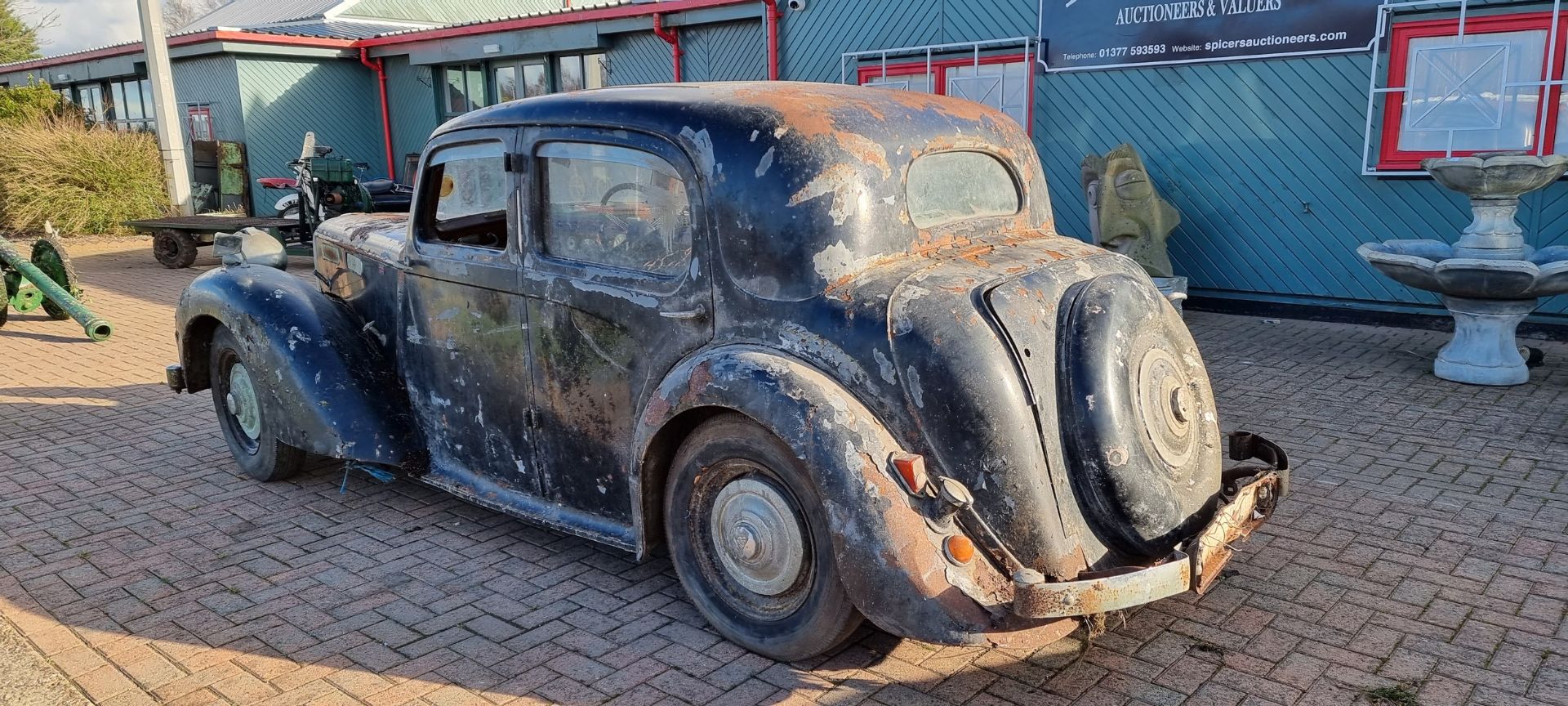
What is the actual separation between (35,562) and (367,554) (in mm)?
1274

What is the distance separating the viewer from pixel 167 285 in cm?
1160

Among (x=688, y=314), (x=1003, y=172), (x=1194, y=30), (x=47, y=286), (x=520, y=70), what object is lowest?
(x=47, y=286)

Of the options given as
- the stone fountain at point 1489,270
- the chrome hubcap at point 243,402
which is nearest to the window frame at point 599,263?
Result: the chrome hubcap at point 243,402

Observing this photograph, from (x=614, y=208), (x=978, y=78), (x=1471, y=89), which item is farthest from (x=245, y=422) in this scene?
(x=1471, y=89)

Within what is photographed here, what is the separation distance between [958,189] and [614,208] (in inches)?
46.3

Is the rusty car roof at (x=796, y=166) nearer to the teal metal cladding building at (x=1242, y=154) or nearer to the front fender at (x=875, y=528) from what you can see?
the front fender at (x=875, y=528)

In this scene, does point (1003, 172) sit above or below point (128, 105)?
below

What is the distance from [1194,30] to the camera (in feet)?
29.6

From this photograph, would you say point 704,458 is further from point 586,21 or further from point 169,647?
point 586,21

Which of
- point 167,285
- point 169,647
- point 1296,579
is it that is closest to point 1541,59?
point 1296,579

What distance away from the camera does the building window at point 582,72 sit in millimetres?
14828

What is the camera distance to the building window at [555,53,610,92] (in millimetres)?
14828

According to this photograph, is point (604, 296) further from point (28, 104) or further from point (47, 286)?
point (28, 104)

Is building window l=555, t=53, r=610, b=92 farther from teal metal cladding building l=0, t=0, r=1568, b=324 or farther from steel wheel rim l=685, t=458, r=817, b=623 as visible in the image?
steel wheel rim l=685, t=458, r=817, b=623
